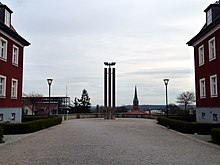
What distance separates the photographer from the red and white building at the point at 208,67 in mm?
22297

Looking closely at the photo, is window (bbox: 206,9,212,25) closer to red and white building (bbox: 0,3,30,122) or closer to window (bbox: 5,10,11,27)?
red and white building (bbox: 0,3,30,122)

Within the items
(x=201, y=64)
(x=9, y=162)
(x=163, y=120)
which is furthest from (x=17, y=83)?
(x=9, y=162)

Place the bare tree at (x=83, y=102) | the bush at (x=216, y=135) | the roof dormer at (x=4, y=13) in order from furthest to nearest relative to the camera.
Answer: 1. the bare tree at (x=83, y=102)
2. the roof dormer at (x=4, y=13)
3. the bush at (x=216, y=135)

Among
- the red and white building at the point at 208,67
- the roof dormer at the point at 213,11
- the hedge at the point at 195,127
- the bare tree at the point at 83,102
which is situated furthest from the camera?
the bare tree at the point at 83,102

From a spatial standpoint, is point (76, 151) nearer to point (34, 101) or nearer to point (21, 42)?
point (21, 42)

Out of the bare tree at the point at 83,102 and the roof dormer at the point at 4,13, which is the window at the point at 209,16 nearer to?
the roof dormer at the point at 4,13

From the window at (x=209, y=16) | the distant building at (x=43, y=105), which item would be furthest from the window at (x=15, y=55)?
the distant building at (x=43, y=105)

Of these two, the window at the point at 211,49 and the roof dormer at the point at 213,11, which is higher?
the roof dormer at the point at 213,11

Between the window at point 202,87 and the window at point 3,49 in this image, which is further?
the window at point 202,87

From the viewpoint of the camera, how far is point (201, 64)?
26141 millimetres

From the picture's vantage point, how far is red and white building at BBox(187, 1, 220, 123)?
22.3m

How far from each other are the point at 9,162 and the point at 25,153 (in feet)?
6.22

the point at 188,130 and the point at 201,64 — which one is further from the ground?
the point at 201,64

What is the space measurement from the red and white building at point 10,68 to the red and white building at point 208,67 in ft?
49.5
